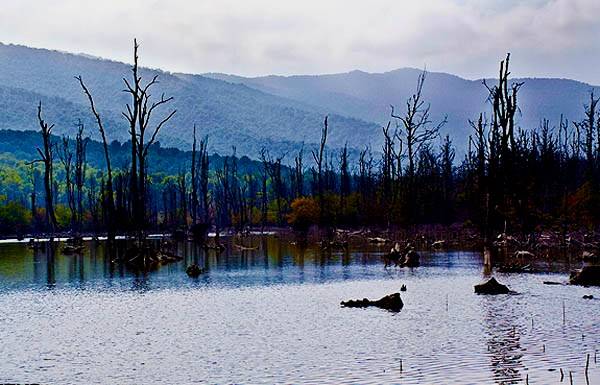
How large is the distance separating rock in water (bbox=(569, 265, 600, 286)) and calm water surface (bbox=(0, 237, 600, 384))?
149 cm

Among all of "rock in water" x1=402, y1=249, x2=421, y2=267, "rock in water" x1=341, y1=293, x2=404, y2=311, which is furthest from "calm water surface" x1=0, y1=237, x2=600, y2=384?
"rock in water" x1=402, y1=249, x2=421, y2=267

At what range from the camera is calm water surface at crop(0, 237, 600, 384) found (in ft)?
61.5

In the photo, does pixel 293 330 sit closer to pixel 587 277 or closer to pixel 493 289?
pixel 493 289

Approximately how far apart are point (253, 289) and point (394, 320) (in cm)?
1228

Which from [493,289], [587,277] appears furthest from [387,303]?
[587,277]

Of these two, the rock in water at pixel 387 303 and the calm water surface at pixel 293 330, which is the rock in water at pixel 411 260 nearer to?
the calm water surface at pixel 293 330

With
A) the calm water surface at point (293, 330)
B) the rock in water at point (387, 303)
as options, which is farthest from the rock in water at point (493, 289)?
the rock in water at point (387, 303)

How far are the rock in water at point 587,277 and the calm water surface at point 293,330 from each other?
4.89ft

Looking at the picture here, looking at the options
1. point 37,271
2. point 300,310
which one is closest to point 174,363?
point 300,310

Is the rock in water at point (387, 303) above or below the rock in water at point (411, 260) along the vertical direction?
below

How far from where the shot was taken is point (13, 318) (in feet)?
93.6

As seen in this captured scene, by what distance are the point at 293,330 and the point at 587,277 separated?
15835 mm

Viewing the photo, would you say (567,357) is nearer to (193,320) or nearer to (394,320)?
(394,320)

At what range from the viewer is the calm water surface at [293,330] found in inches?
738
